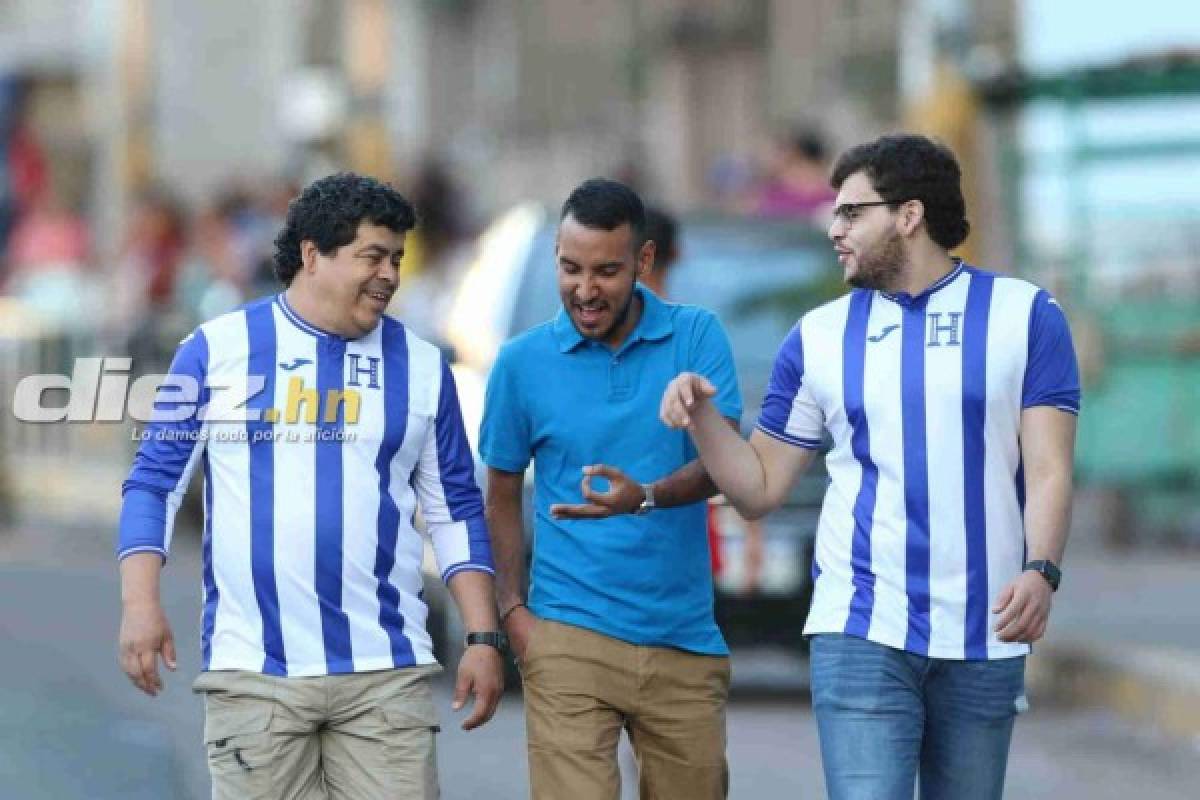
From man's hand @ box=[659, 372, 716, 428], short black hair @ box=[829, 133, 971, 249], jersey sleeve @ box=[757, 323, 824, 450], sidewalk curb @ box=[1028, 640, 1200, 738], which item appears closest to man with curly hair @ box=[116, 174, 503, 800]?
man's hand @ box=[659, 372, 716, 428]

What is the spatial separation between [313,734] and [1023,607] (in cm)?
144

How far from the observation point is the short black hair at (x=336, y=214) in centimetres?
669

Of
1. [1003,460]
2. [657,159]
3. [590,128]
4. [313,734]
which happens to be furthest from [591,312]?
[590,128]

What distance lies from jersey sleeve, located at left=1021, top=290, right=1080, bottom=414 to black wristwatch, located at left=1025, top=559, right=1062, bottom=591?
32 cm

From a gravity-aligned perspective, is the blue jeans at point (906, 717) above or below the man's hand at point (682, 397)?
below

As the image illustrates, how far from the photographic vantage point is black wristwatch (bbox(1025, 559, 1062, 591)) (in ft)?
21.6

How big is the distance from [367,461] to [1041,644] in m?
Answer: 7.60

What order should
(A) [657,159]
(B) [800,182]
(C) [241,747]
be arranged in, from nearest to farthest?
(C) [241,747] → (B) [800,182] → (A) [657,159]

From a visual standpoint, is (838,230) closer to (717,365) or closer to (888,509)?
(717,365)

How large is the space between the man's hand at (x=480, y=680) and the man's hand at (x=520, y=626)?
296 millimetres

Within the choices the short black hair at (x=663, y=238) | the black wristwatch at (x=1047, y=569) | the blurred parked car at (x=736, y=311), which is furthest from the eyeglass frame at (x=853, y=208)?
the blurred parked car at (x=736, y=311)

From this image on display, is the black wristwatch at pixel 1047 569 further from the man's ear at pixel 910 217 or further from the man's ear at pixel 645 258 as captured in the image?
the man's ear at pixel 645 258

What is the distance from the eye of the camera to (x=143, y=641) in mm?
6473

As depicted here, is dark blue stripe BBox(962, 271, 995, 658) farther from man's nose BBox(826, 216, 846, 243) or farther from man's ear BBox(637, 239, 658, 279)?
man's ear BBox(637, 239, 658, 279)
